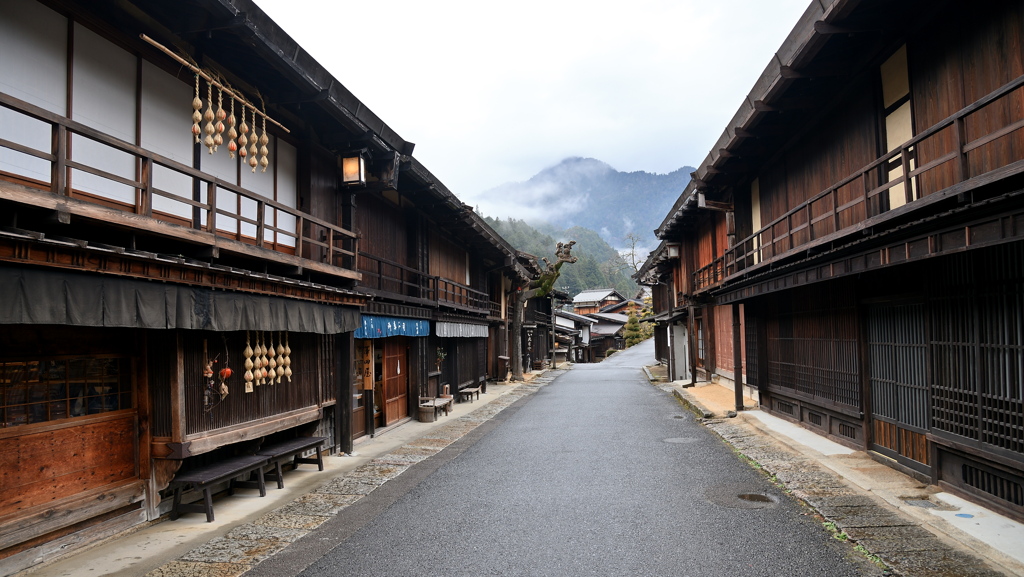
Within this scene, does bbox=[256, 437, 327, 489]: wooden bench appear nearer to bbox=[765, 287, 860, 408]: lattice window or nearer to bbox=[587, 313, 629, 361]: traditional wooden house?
bbox=[765, 287, 860, 408]: lattice window

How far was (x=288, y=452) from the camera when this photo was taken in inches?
368

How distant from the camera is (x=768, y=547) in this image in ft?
20.5

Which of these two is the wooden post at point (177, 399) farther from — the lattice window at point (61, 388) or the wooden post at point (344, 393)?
the wooden post at point (344, 393)

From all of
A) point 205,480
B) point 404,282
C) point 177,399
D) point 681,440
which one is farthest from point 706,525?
point 404,282

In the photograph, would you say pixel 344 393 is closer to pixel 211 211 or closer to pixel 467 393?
pixel 211 211

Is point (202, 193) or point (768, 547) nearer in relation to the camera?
point (768, 547)

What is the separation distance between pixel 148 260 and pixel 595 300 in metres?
83.4

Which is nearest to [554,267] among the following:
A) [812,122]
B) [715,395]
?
[715,395]

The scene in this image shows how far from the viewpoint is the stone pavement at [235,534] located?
19.4ft

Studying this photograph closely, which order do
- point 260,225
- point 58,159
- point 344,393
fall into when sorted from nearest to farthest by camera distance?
point 58,159
point 260,225
point 344,393

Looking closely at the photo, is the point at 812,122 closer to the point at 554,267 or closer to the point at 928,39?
the point at 928,39

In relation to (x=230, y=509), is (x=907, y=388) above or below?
above

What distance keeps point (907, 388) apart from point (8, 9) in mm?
12466

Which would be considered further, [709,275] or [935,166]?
[709,275]
